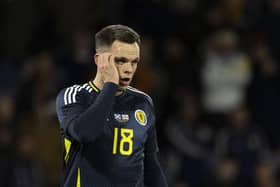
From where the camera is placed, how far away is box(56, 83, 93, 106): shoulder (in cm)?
447

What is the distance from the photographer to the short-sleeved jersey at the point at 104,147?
4406 millimetres

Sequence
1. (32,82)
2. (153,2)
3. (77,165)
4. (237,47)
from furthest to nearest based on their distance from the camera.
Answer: (153,2), (237,47), (32,82), (77,165)

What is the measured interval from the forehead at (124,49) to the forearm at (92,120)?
238 millimetres

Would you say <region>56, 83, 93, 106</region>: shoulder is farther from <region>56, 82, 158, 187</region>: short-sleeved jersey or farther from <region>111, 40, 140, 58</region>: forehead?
<region>111, 40, 140, 58</region>: forehead

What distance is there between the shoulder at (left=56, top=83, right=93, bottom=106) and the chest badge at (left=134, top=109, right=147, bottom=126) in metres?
0.30

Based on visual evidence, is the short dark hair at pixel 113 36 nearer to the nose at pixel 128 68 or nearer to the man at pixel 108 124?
the man at pixel 108 124

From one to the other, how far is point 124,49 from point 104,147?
0.54 meters

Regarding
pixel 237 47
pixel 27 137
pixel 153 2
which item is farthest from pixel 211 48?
pixel 27 137

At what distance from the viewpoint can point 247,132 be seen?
9.68 m

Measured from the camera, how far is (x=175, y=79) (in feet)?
33.9

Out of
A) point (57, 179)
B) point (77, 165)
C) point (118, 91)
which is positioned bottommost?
point (57, 179)

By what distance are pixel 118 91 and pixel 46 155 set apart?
197 inches

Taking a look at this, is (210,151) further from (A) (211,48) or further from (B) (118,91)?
(B) (118,91)

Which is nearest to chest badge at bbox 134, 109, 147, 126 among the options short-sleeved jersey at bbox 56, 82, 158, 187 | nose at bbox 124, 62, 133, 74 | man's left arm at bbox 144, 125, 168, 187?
short-sleeved jersey at bbox 56, 82, 158, 187
